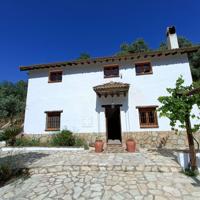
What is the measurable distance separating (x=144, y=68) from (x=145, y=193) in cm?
1004

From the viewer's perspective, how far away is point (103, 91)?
1209cm

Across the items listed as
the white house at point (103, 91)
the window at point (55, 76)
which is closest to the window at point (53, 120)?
the white house at point (103, 91)

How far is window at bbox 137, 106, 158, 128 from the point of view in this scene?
11926 mm

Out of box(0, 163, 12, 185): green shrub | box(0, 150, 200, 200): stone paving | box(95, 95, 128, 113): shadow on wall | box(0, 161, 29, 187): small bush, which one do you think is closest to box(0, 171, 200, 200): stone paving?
box(0, 150, 200, 200): stone paving

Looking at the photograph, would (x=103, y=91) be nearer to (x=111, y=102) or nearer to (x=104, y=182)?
(x=111, y=102)

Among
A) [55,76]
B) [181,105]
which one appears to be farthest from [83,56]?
[181,105]

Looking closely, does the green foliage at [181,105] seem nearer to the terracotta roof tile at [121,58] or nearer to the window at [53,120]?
the terracotta roof tile at [121,58]

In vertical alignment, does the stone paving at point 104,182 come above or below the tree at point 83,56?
below

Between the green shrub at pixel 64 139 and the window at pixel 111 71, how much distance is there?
5.56 meters

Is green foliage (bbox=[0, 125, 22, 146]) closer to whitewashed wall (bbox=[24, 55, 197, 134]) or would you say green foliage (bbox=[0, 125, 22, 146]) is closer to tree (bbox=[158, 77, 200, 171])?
whitewashed wall (bbox=[24, 55, 197, 134])

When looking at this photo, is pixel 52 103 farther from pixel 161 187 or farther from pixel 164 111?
pixel 161 187

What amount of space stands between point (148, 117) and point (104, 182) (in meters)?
7.38

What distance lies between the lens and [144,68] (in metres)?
13.1

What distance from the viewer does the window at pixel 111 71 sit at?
13.4 meters
